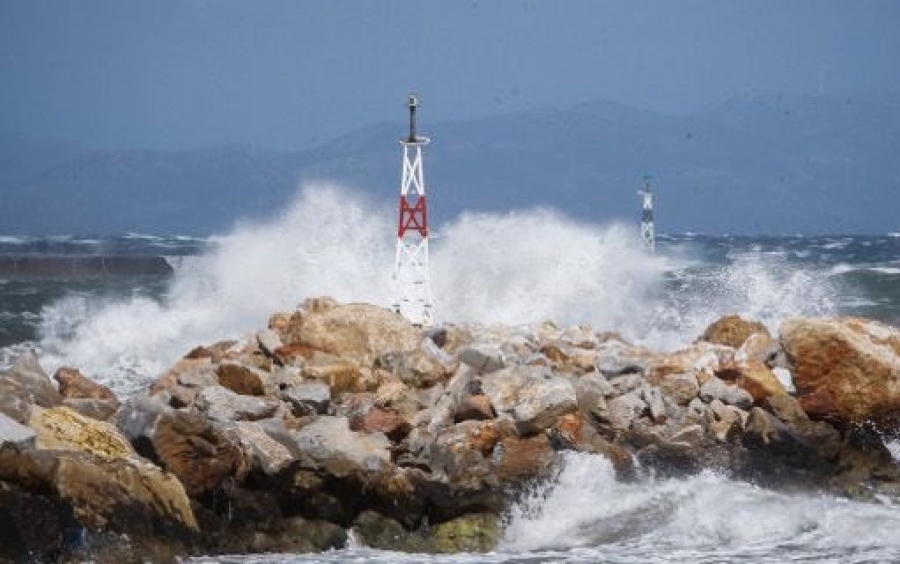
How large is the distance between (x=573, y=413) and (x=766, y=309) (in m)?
14.3

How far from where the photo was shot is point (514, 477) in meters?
9.91

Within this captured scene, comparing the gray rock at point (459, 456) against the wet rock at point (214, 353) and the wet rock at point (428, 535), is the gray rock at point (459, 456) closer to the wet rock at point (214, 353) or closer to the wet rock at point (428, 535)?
the wet rock at point (428, 535)

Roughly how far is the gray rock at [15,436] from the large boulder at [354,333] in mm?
4908

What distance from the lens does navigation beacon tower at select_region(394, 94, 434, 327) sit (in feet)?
60.0

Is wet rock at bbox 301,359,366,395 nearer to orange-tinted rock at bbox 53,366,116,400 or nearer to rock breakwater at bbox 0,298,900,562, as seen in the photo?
rock breakwater at bbox 0,298,900,562

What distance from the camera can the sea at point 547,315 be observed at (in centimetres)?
917

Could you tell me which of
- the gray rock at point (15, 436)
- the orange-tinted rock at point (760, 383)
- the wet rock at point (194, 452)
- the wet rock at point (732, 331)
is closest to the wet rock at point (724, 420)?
the orange-tinted rock at point (760, 383)

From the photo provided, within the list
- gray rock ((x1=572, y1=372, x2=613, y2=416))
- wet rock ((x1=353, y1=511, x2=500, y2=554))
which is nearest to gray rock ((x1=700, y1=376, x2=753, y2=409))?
gray rock ((x1=572, y1=372, x2=613, y2=416))

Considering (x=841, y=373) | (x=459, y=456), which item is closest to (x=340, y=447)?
(x=459, y=456)

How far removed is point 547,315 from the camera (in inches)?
961

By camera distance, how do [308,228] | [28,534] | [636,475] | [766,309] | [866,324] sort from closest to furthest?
1. [28,534]
2. [636,475]
3. [866,324]
4. [766,309]
5. [308,228]

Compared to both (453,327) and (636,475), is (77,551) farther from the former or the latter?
A: (453,327)

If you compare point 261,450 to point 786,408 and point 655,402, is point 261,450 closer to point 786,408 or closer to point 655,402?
point 655,402

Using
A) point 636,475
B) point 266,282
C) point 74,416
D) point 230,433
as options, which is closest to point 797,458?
point 636,475
